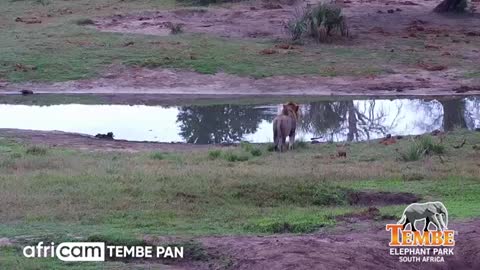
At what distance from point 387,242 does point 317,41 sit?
22.2 m

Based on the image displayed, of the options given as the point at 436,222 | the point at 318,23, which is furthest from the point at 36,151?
the point at 318,23

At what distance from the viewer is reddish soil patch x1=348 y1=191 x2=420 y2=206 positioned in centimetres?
1246

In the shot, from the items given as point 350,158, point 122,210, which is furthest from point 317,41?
point 122,210

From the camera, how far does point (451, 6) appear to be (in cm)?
3659

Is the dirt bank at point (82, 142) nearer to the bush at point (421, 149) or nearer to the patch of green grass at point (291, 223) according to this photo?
the bush at point (421, 149)

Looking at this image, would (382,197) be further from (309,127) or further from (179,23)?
(179,23)

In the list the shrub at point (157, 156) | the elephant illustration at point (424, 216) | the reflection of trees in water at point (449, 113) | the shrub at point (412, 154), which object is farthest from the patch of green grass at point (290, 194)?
the reflection of trees in water at point (449, 113)

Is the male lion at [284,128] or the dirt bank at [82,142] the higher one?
the male lion at [284,128]

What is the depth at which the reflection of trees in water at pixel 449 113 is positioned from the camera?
74.9ft

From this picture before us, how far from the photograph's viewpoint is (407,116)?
→ 23750 millimetres

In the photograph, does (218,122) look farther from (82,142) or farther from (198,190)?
(198,190)

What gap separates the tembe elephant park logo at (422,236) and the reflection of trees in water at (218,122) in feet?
37.9

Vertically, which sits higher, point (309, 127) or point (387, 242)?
point (387, 242)

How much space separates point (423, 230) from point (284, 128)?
8.81m
